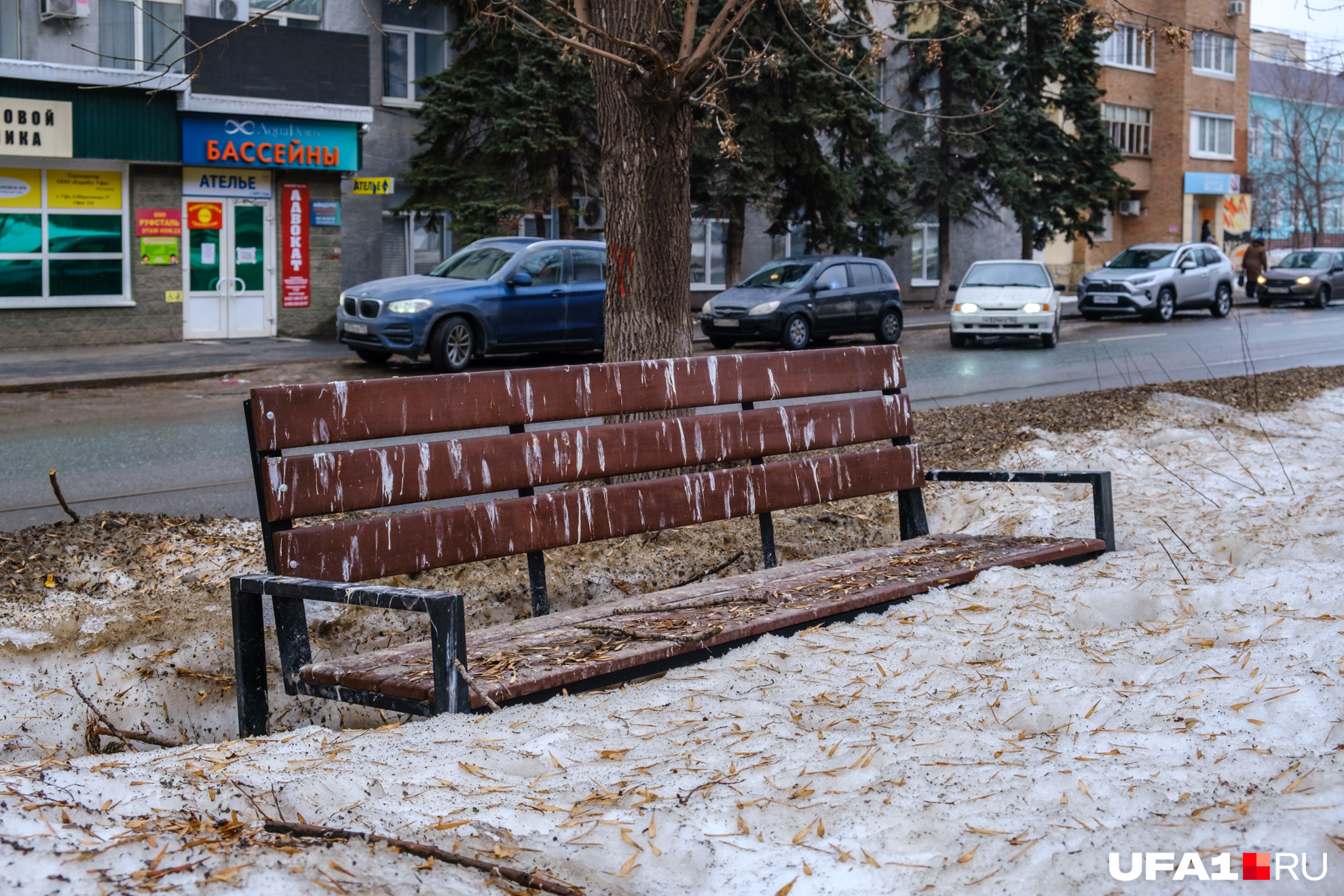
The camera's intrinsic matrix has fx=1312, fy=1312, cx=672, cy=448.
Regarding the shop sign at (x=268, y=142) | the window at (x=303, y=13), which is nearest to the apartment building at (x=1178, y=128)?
the window at (x=303, y=13)

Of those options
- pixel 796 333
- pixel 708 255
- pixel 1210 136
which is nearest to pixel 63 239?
pixel 796 333

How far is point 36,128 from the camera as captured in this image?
1966 cm

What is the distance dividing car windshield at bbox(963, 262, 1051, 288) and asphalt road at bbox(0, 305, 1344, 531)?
1.10m

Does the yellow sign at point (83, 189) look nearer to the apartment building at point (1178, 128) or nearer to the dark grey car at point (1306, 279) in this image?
the dark grey car at point (1306, 279)

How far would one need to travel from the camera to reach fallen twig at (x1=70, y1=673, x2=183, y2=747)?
3.91m

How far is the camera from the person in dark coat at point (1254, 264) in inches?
1441

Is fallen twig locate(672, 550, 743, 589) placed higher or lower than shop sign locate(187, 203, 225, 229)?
lower

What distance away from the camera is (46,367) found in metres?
17.3

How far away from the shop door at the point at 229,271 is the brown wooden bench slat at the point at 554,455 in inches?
733

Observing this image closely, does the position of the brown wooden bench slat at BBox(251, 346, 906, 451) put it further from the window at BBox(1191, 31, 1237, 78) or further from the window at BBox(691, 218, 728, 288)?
the window at BBox(1191, 31, 1237, 78)

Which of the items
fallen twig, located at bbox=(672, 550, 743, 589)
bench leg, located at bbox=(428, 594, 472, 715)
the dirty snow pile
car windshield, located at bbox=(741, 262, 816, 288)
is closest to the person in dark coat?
car windshield, located at bbox=(741, 262, 816, 288)

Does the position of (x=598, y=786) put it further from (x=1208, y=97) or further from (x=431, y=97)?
(x=1208, y=97)

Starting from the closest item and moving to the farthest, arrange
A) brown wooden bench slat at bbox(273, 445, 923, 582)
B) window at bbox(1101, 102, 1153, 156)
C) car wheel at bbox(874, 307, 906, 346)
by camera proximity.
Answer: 1. brown wooden bench slat at bbox(273, 445, 923, 582)
2. car wheel at bbox(874, 307, 906, 346)
3. window at bbox(1101, 102, 1153, 156)

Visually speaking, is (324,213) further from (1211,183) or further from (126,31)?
(1211,183)
